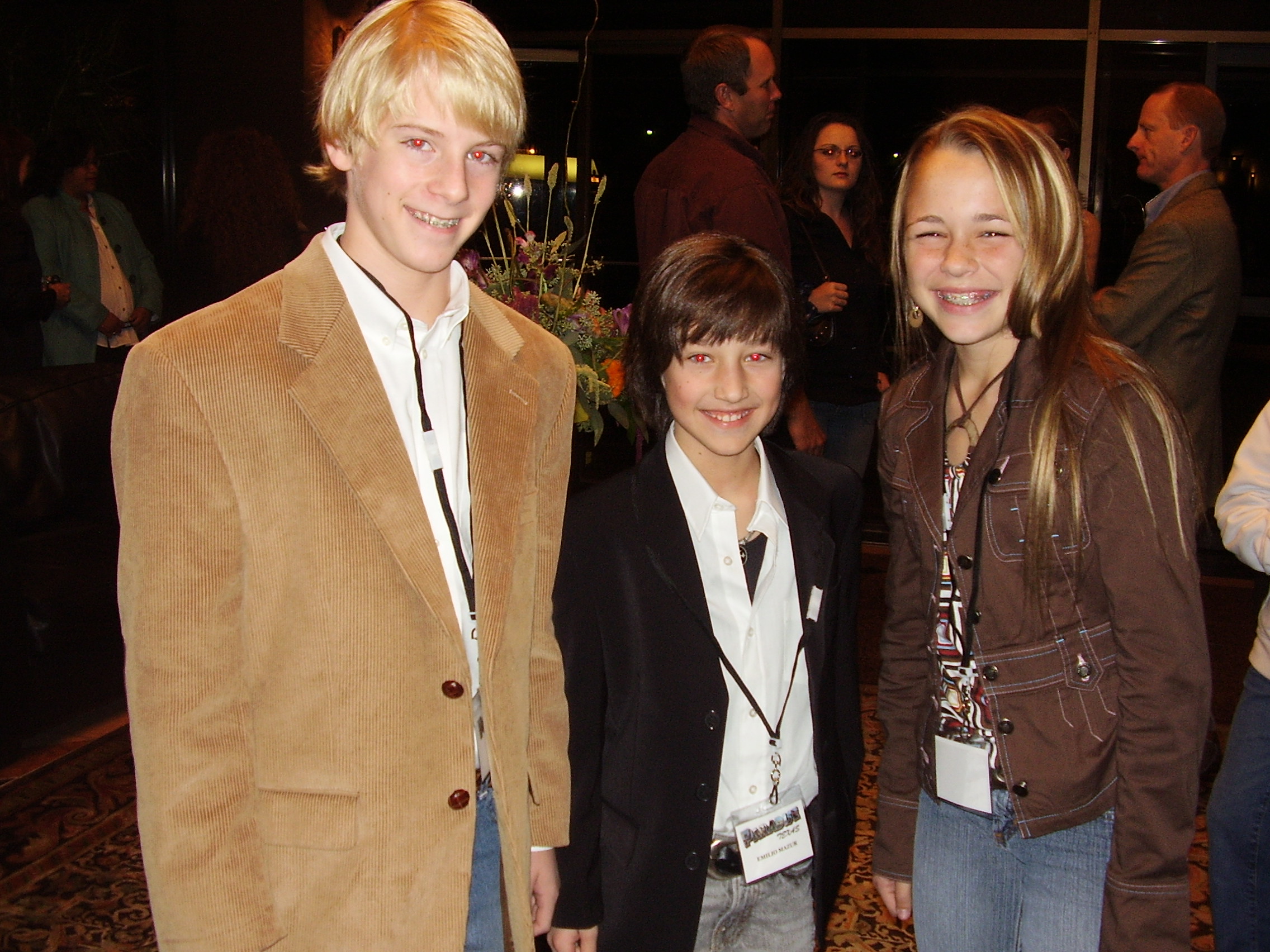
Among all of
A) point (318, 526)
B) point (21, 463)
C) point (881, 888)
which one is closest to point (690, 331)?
point (318, 526)

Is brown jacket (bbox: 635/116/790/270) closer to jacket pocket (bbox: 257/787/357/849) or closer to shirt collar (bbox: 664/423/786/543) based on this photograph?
shirt collar (bbox: 664/423/786/543)

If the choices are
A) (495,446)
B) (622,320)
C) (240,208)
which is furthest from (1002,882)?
(240,208)

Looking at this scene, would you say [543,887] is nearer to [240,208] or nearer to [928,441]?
[928,441]

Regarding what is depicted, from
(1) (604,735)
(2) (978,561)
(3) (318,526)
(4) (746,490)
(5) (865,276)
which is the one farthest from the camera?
(5) (865,276)

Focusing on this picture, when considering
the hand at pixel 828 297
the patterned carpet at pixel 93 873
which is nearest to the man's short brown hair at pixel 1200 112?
the hand at pixel 828 297

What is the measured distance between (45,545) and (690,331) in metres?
2.89

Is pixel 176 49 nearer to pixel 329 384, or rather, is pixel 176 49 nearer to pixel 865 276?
pixel 865 276

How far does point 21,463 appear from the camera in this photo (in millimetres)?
3400

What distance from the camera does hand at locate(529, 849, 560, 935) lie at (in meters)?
1.52

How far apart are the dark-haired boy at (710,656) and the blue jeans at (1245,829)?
2.14 feet

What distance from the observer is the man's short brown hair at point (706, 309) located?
164cm

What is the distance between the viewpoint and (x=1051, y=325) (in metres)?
1.42

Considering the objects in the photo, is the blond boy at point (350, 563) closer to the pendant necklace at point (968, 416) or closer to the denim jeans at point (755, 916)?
the denim jeans at point (755, 916)

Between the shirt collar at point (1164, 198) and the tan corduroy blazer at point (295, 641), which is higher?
the shirt collar at point (1164, 198)
